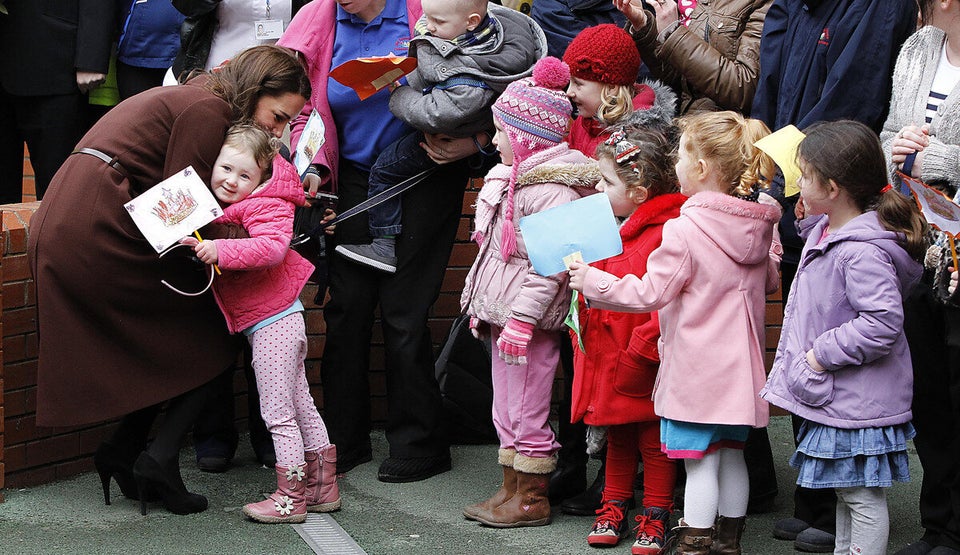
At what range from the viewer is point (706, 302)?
13.5 ft

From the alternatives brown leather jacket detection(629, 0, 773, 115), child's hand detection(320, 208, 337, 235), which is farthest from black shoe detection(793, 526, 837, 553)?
child's hand detection(320, 208, 337, 235)

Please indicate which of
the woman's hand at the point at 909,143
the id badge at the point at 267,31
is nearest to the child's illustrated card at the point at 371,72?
the id badge at the point at 267,31

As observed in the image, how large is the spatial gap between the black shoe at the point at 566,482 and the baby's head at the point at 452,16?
1718 millimetres

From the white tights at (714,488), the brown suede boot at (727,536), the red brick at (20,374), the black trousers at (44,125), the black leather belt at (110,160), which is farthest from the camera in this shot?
the black trousers at (44,125)

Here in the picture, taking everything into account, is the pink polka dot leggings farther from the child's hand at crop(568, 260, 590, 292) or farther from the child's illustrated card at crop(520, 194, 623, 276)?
the child's hand at crop(568, 260, 590, 292)

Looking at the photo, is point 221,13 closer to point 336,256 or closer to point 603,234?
point 336,256

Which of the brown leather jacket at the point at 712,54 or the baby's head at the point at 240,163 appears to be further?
the brown leather jacket at the point at 712,54

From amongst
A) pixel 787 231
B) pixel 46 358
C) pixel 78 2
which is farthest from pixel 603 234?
pixel 78 2

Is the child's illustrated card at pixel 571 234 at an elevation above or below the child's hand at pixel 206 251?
above

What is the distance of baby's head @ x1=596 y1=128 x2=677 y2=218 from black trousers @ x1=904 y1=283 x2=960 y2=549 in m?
0.91

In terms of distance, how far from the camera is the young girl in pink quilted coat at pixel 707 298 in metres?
4.07

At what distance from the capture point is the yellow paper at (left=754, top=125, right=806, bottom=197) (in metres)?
3.97

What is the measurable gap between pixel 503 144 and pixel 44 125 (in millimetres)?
2531

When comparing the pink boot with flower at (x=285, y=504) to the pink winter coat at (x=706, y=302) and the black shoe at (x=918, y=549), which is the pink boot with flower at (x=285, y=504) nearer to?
the pink winter coat at (x=706, y=302)
